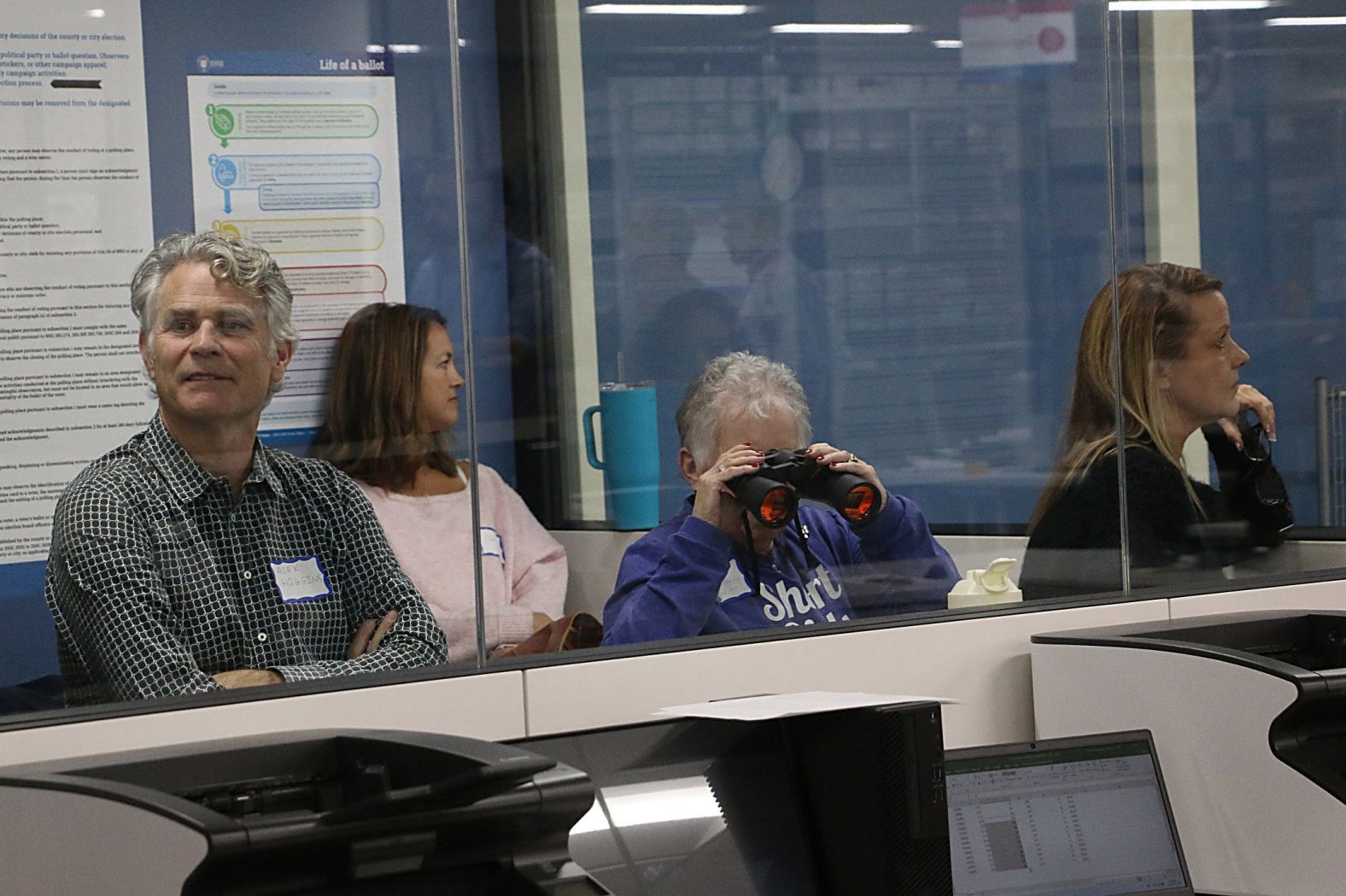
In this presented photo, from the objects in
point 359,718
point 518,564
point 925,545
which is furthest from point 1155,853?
point 359,718

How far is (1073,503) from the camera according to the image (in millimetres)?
2793

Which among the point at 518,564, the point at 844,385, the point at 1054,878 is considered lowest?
the point at 1054,878

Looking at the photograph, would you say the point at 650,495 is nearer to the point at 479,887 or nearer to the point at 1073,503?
the point at 1073,503

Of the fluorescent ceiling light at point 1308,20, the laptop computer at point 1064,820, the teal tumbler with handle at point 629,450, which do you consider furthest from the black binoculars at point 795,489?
the fluorescent ceiling light at point 1308,20

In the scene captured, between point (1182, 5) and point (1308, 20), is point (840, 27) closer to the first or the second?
point (1182, 5)

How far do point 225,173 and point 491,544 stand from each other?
→ 2.05 ft

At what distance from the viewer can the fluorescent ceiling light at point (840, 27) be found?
102 inches

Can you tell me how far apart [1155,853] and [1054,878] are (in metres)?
0.19

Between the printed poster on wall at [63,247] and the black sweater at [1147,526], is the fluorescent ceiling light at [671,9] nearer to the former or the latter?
the printed poster on wall at [63,247]

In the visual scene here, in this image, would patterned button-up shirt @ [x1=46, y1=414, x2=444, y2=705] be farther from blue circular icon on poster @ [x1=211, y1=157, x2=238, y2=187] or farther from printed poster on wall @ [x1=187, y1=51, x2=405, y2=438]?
blue circular icon on poster @ [x1=211, y1=157, x2=238, y2=187]

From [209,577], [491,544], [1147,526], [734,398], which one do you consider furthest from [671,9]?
[1147,526]

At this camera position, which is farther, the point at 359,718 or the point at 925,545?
the point at 925,545

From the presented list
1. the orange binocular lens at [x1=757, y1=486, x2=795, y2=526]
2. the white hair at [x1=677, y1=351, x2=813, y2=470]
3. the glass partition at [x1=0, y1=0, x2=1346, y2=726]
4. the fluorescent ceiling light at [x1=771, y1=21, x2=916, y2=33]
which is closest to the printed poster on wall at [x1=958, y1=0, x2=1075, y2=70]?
the glass partition at [x1=0, y1=0, x2=1346, y2=726]

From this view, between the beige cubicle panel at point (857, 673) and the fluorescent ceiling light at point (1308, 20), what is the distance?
1.11 m
